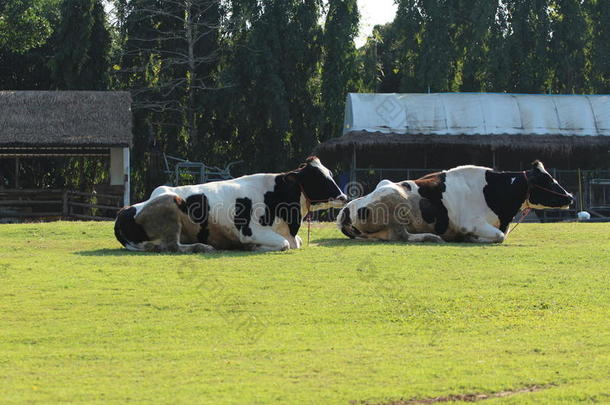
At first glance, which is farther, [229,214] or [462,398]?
[229,214]

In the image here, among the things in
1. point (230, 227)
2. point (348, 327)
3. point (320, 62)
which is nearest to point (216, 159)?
point (320, 62)

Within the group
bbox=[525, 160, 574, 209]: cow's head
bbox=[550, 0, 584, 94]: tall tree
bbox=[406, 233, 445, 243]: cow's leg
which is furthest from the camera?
bbox=[550, 0, 584, 94]: tall tree

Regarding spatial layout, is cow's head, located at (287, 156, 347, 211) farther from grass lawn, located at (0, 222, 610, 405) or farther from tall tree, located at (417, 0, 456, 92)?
tall tree, located at (417, 0, 456, 92)

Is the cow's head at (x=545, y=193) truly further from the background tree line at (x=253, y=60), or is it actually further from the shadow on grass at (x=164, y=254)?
the background tree line at (x=253, y=60)

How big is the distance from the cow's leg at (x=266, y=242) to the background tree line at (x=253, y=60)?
28624 mm

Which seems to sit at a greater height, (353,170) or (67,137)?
(67,137)

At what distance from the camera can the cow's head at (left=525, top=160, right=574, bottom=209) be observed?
70.8 ft

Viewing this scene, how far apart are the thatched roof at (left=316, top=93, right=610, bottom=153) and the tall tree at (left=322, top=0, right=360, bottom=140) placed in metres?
4.92

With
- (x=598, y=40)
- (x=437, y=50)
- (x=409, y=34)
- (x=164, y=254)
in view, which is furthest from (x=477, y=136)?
(x=164, y=254)

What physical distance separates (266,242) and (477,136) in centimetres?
2409

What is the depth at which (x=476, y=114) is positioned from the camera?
42.8m

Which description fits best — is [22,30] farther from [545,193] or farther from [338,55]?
[545,193]

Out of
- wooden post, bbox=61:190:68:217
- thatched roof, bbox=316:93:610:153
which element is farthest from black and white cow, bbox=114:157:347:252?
thatched roof, bbox=316:93:610:153

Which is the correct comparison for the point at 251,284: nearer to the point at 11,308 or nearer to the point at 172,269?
the point at 172,269
